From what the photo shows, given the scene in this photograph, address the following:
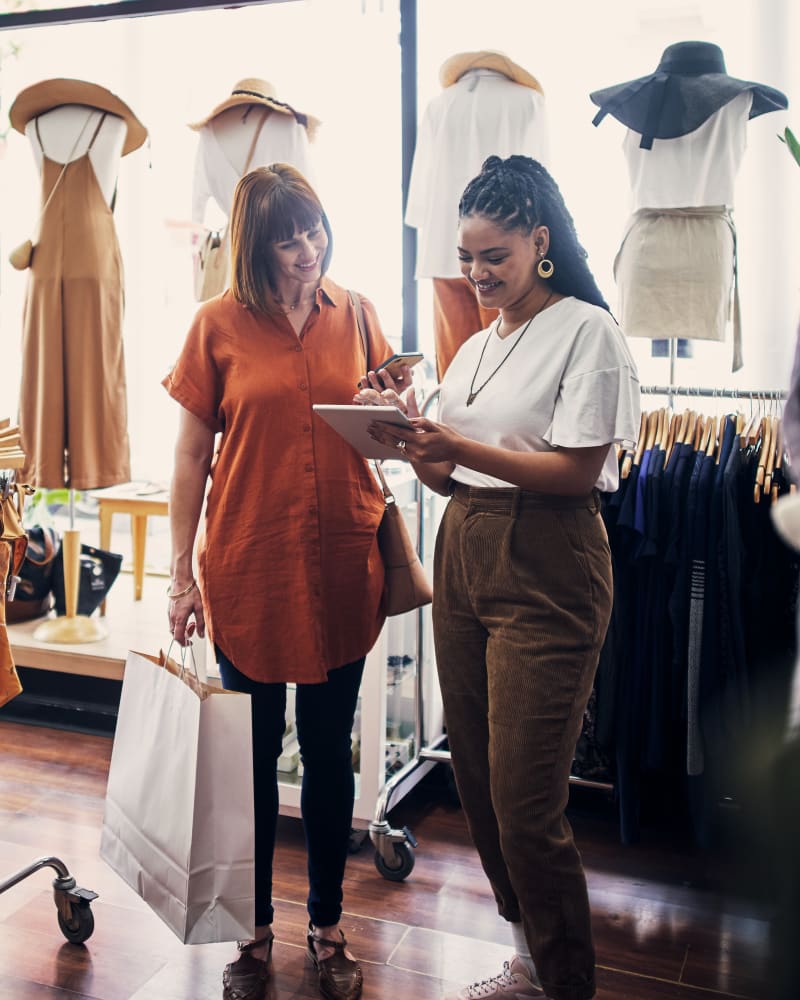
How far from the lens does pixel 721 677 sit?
2.34 meters

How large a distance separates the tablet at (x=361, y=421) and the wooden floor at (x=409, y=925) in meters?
1.03

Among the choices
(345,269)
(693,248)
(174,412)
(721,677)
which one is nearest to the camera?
(721,677)

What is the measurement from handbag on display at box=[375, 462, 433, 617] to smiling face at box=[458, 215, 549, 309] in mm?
435

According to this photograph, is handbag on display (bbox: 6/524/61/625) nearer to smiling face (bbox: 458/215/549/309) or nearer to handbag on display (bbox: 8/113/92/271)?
handbag on display (bbox: 8/113/92/271)

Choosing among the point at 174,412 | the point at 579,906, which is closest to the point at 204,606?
the point at 579,906

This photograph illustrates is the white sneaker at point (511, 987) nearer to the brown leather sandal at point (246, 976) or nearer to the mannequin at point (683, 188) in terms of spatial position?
the brown leather sandal at point (246, 976)

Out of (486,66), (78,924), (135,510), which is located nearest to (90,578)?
(135,510)

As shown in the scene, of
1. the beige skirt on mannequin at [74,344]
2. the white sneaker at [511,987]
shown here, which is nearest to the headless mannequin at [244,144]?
the beige skirt on mannequin at [74,344]

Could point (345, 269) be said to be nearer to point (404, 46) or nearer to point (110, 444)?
point (404, 46)

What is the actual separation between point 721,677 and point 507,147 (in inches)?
55.2

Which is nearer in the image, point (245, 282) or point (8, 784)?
point (245, 282)

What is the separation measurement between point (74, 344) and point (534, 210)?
6.85 feet

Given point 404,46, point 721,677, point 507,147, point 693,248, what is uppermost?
point 404,46

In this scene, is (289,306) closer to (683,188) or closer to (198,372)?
(198,372)
